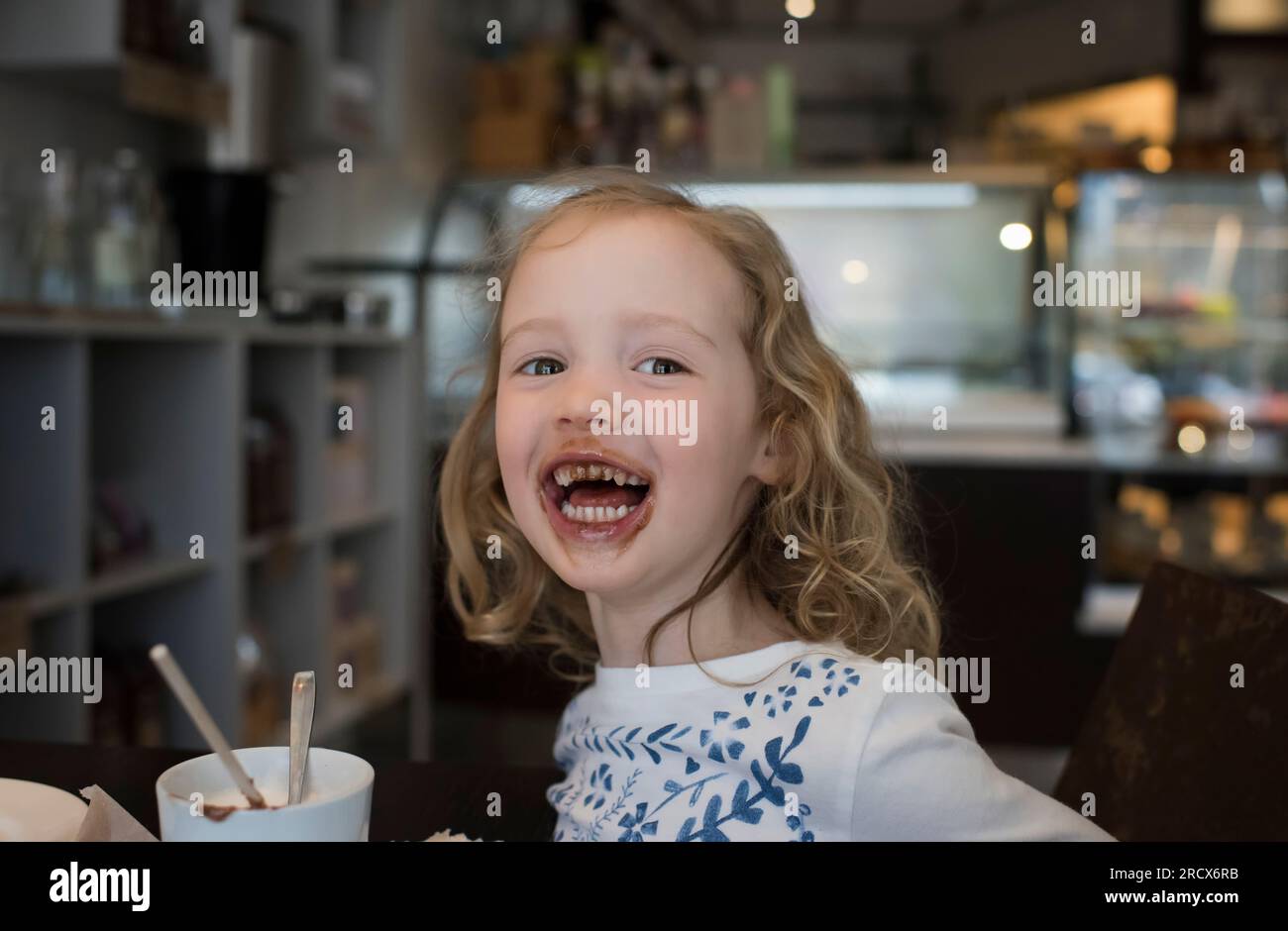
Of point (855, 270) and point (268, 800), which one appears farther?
point (855, 270)

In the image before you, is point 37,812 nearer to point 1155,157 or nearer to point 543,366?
point 543,366

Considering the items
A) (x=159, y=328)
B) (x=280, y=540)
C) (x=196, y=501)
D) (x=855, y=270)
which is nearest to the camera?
(x=159, y=328)

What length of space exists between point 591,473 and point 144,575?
1.69m

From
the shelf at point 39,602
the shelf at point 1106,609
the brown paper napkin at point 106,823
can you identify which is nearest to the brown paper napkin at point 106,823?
the brown paper napkin at point 106,823

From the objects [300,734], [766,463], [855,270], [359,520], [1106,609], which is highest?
[855,270]

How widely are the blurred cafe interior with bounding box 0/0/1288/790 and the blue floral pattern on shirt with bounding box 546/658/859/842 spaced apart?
1475 mm

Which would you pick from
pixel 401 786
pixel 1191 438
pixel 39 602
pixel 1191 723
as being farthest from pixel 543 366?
pixel 1191 438

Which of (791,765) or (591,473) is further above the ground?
(591,473)

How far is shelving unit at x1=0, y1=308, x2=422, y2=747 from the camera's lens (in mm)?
1951

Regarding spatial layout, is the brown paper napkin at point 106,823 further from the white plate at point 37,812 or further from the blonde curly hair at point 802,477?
the blonde curly hair at point 802,477

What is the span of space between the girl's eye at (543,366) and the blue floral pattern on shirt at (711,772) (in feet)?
0.70

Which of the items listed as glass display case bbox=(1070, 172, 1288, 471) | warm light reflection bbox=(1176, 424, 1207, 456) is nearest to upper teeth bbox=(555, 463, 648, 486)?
glass display case bbox=(1070, 172, 1288, 471)

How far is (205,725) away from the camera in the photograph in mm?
514
